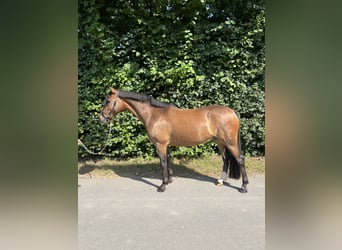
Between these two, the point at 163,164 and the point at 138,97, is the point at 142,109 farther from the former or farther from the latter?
the point at 163,164

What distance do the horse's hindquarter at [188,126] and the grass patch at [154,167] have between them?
1.03m

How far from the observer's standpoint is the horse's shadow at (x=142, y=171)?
5043mm

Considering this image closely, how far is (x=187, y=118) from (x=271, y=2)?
12.5ft

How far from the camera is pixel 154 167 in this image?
570 cm

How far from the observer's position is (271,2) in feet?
2.15

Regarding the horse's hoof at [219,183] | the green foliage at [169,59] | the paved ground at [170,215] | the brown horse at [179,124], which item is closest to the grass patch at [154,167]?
the green foliage at [169,59]

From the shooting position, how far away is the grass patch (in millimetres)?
5273

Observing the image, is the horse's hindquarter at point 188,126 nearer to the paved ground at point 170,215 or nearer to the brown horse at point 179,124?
the brown horse at point 179,124

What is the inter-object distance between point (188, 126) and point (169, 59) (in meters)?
2.07

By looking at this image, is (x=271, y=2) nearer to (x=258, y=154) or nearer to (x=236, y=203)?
(x=236, y=203)

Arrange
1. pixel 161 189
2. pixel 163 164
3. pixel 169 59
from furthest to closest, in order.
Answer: pixel 169 59 < pixel 163 164 < pixel 161 189

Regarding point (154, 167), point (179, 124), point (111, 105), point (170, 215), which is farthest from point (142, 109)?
point (170, 215)
